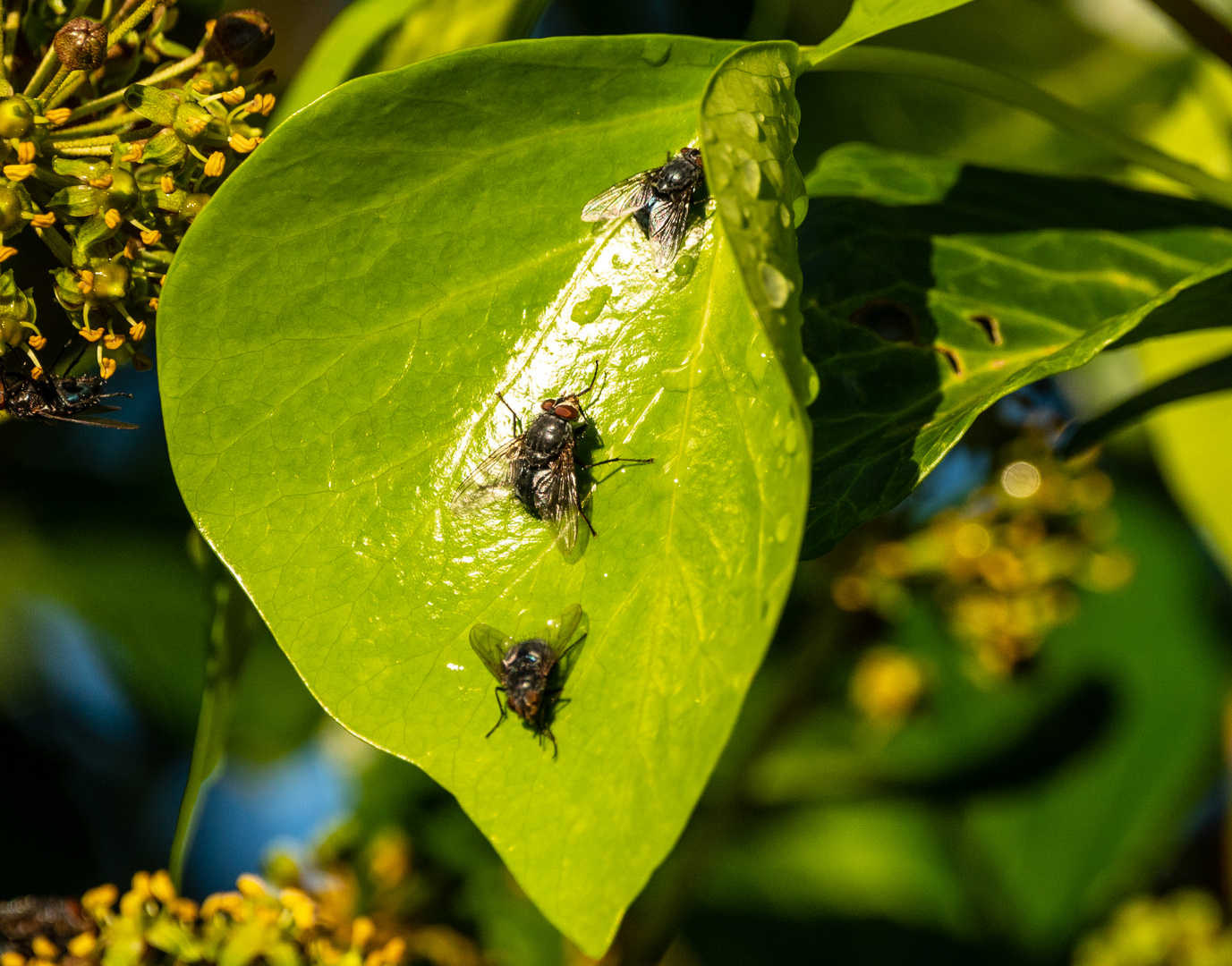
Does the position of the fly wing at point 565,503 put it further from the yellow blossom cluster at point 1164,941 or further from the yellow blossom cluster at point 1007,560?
the yellow blossom cluster at point 1164,941

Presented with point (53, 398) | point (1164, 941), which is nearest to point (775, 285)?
point (53, 398)

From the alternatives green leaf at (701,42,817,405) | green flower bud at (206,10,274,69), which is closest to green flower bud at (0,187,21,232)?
green flower bud at (206,10,274,69)

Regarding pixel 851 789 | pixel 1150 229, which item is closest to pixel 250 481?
pixel 1150 229

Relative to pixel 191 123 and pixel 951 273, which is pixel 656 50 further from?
pixel 951 273

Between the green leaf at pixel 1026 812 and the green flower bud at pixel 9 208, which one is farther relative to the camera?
the green leaf at pixel 1026 812

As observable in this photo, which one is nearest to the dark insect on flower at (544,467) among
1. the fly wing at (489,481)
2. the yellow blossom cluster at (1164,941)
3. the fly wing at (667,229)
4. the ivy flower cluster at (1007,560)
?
the fly wing at (489,481)

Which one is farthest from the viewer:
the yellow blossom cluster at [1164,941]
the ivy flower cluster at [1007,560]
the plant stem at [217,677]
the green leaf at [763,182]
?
the yellow blossom cluster at [1164,941]
